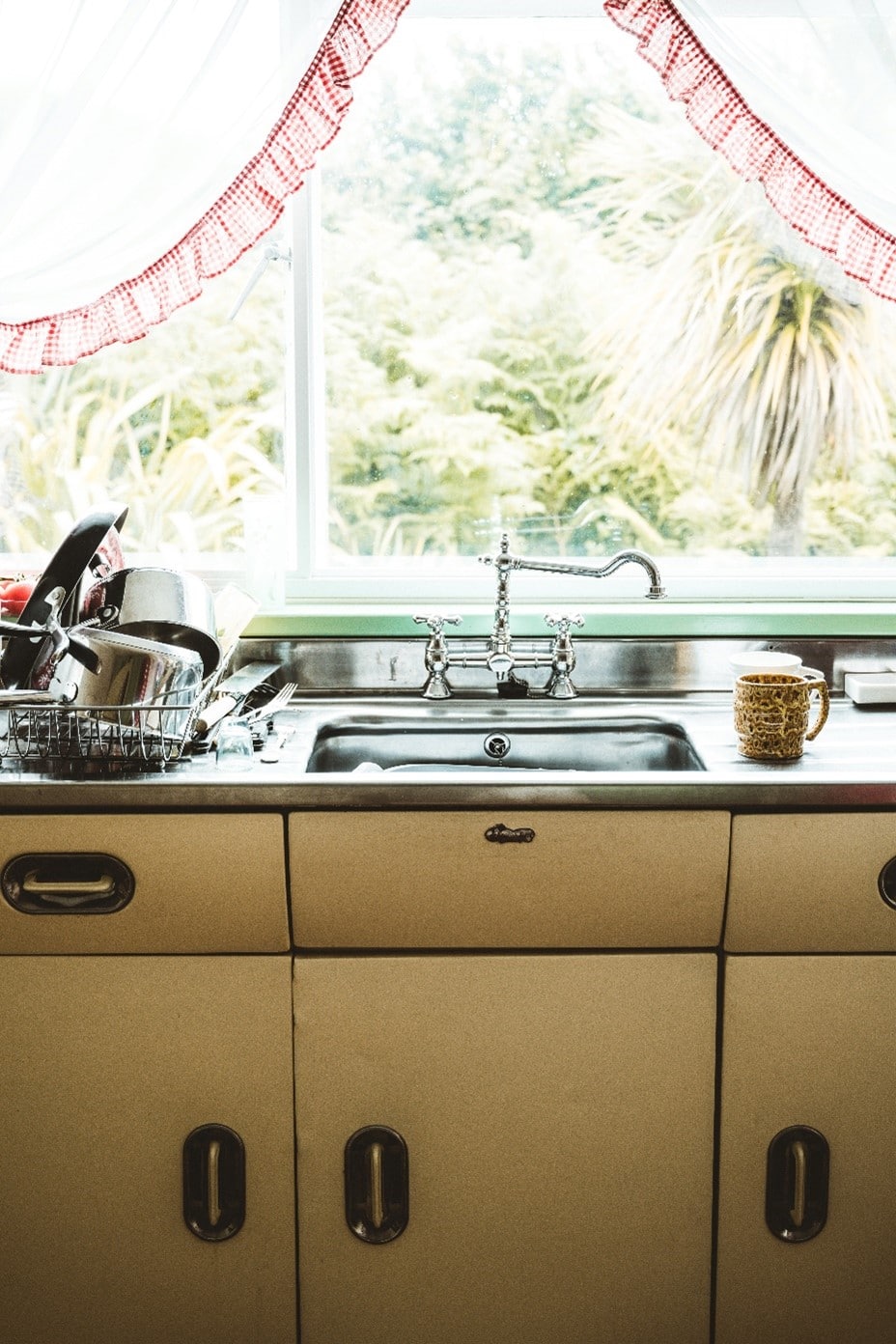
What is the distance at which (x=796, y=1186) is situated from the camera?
1.50 m

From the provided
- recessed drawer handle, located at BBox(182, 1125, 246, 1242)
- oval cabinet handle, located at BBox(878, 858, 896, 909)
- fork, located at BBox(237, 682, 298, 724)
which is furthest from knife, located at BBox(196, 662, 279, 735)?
oval cabinet handle, located at BBox(878, 858, 896, 909)

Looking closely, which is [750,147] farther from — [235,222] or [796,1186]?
[796,1186]

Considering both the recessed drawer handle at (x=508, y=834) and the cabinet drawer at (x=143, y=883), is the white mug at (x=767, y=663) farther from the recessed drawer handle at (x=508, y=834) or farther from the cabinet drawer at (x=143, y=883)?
the cabinet drawer at (x=143, y=883)

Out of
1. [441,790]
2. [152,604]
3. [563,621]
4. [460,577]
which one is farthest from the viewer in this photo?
[460,577]

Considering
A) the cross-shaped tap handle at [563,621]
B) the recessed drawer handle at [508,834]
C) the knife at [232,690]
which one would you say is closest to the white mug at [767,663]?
the cross-shaped tap handle at [563,621]

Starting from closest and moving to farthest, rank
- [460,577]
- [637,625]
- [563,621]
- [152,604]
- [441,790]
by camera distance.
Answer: [441,790] < [152,604] < [563,621] < [637,625] < [460,577]

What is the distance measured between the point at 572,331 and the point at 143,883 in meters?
1.10

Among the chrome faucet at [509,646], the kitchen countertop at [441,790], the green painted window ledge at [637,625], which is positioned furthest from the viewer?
the green painted window ledge at [637,625]

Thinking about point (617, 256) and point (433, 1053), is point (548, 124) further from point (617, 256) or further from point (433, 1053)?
point (433, 1053)

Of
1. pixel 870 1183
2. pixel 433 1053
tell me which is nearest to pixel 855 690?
pixel 870 1183

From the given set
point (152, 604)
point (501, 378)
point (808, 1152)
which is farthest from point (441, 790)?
point (501, 378)

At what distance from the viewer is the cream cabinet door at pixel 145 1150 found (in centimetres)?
148

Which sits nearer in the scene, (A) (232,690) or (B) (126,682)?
(B) (126,682)

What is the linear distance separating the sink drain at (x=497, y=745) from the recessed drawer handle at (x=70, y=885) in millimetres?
568
